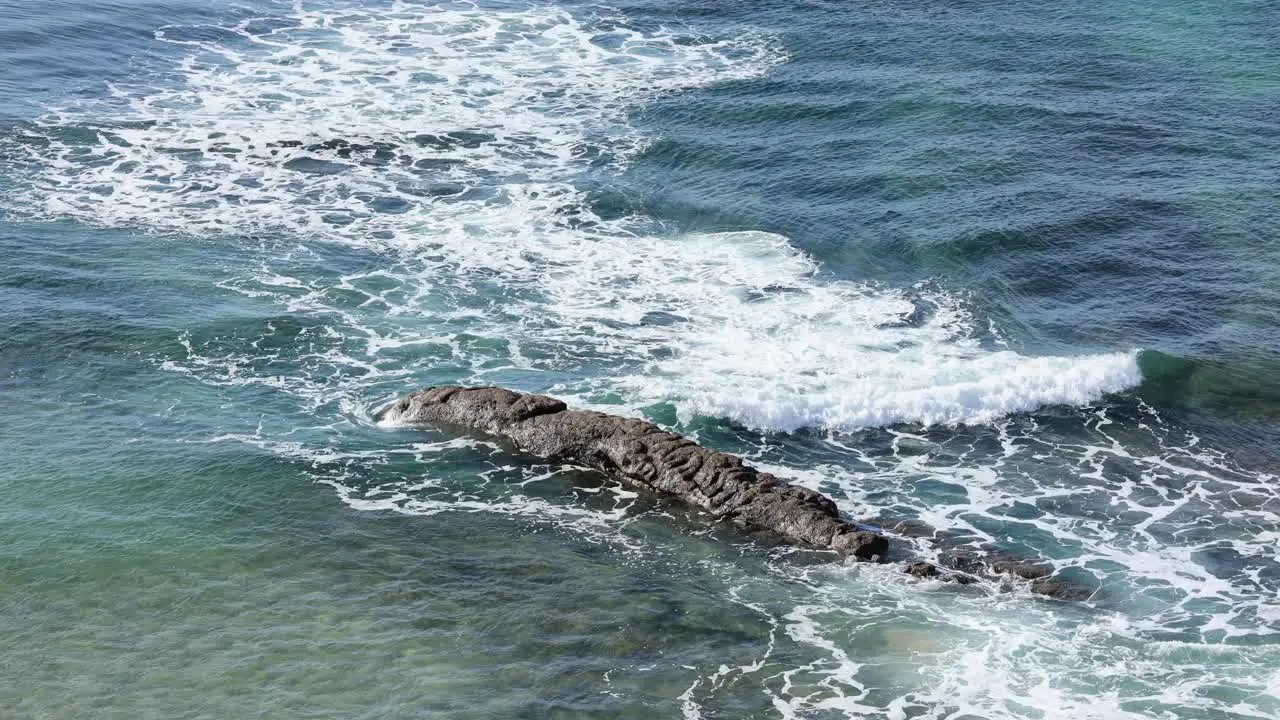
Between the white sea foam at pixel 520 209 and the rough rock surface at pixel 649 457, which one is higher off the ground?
the white sea foam at pixel 520 209

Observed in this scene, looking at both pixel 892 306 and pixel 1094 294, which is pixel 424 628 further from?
pixel 1094 294

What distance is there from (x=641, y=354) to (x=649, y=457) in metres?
5.06

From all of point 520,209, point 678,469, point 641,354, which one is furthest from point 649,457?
point 520,209

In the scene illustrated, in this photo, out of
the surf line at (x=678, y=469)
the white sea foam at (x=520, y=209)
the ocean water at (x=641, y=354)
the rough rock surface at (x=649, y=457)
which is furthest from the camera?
the white sea foam at (x=520, y=209)

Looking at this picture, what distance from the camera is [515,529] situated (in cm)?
2245

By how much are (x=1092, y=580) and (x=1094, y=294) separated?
12.0 meters

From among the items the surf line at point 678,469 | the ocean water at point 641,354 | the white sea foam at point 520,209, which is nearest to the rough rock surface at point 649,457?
the surf line at point 678,469

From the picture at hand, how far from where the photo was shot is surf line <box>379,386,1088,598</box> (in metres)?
21.6

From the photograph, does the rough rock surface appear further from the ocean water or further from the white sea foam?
the white sea foam

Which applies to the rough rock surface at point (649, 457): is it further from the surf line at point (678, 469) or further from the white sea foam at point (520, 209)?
the white sea foam at point (520, 209)

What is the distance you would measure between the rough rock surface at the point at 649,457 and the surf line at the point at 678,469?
18 millimetres

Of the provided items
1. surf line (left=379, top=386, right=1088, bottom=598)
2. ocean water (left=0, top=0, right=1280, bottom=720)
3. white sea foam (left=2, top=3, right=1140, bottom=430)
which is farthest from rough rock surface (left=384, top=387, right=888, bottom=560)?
white sea foam (left=2, top=3, right=1140, bottom=430)

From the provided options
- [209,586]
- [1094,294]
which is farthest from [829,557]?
[1094,294]

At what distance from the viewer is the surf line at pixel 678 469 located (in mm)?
21562
